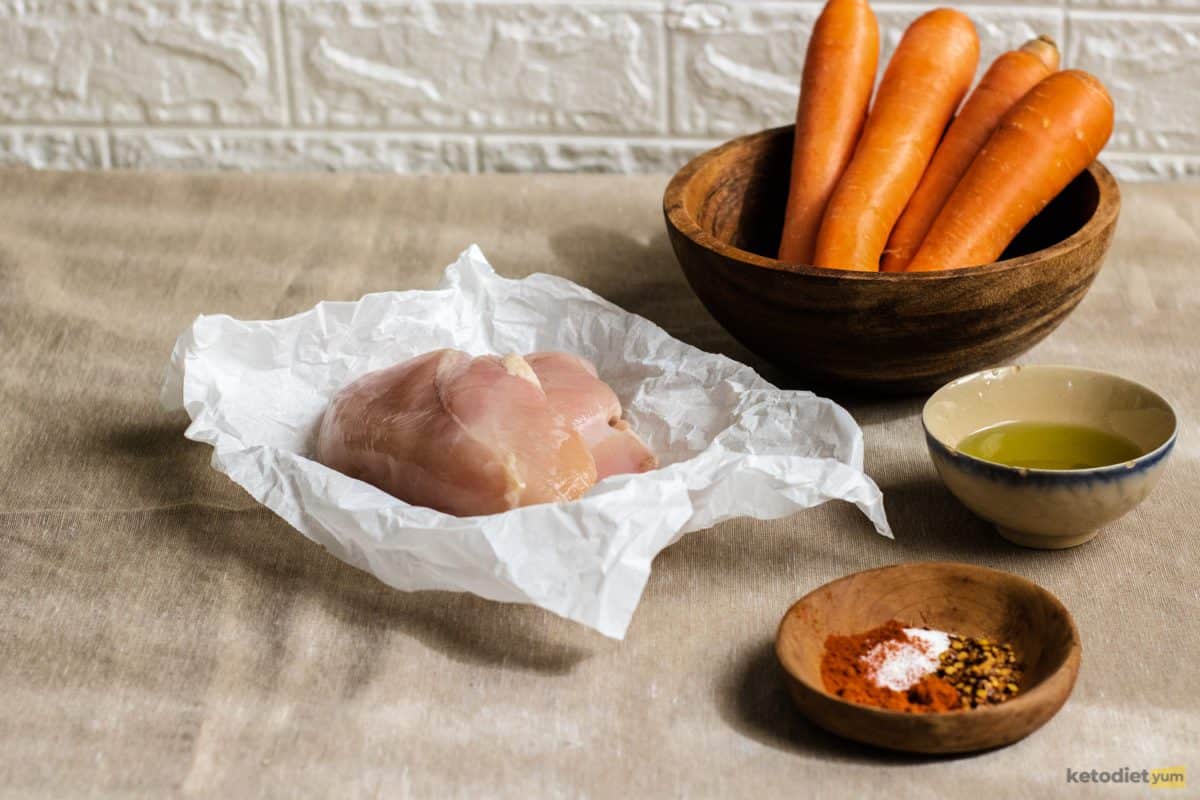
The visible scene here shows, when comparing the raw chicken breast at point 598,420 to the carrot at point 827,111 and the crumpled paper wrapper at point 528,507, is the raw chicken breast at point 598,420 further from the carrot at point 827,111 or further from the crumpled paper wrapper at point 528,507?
the carrot at point 827,111

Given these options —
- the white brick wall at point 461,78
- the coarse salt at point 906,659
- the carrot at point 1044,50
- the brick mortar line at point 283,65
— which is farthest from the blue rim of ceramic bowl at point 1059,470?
the brick mortar line at point 283,65

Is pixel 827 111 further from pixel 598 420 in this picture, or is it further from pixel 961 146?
pixel 598 420

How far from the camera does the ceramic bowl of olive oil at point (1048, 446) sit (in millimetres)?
840

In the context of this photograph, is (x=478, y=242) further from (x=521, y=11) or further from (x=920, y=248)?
(x=920, y=248)

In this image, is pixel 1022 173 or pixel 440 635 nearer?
pixel 440 635

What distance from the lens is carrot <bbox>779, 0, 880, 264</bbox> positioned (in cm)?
115

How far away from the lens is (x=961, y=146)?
1.15m

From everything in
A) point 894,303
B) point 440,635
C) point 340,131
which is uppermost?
point 894,303

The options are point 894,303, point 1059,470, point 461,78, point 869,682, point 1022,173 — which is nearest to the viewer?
point 869,682

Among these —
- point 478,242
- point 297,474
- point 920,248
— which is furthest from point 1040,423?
point 478,242

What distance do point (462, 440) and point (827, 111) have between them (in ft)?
1.64

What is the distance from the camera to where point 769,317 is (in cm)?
101

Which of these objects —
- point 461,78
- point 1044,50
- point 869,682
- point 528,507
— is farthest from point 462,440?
point 461,78

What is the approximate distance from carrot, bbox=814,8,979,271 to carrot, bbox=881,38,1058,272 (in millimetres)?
14
